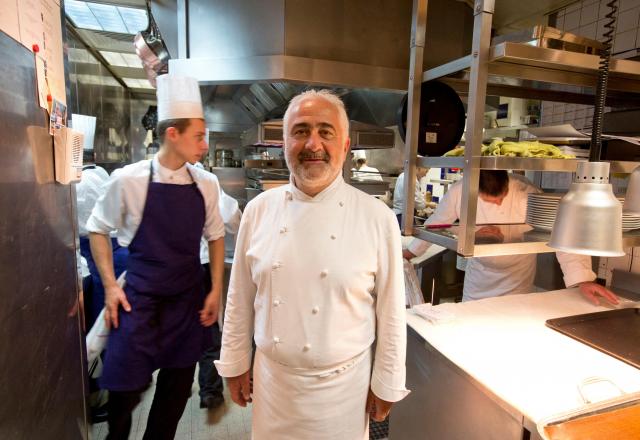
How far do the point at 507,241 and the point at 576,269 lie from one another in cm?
60

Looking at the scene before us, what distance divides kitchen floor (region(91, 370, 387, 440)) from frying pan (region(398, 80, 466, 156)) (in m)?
1.66

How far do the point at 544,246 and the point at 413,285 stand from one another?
2.19ft

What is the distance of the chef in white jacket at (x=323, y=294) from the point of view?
47.4 inches

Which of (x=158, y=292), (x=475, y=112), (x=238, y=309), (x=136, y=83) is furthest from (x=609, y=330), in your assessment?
(x=136, y=83)

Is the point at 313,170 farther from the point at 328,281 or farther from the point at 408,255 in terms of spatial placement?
the point at 408,255

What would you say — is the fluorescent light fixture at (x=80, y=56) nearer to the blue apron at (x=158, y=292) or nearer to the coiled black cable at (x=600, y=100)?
the blue apron at (x=158, y=292)

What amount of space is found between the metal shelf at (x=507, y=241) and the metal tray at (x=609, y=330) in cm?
30

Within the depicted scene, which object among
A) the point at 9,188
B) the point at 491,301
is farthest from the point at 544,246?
the point at 9,188

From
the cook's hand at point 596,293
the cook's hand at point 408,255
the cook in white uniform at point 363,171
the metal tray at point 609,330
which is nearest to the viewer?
the metal tray at point 609,330

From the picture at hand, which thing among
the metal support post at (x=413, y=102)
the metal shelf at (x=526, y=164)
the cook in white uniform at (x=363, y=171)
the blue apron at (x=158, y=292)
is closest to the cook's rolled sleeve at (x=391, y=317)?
the metal shelf at (x=526, y=164)

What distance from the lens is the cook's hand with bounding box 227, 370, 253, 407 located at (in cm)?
140

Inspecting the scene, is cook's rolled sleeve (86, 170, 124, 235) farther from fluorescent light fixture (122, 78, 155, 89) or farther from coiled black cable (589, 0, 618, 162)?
fluorescent light fixture (122, 78, 155, 89)

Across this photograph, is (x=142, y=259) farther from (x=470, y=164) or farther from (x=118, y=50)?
(x=118, y=50)

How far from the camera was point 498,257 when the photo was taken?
215 cm
